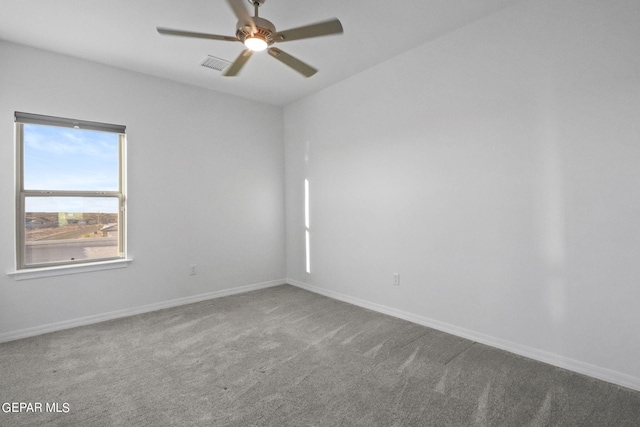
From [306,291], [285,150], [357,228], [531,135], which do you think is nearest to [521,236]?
[531,135]

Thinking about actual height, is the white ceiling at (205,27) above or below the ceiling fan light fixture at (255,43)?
above

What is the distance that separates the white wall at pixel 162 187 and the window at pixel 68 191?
0.11 m

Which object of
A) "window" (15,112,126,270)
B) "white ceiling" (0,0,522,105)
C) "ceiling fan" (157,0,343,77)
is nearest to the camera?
"ceiling fan" (157,0,343,77)

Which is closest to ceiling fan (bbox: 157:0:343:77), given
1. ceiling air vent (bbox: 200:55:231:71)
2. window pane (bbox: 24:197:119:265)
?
ceiling air vent (bbox: 200:55:231:71)

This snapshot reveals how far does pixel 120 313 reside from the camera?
11.5ft

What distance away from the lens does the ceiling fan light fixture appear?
2109 mm

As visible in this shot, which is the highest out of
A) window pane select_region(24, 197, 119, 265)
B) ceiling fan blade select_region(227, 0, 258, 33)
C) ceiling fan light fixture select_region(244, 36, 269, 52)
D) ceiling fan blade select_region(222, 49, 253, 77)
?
ceiling fan blade select_region(222, 49, 253, 77)

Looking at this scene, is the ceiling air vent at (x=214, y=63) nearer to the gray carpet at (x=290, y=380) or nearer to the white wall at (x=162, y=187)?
the white wall at (x=162, y=187)

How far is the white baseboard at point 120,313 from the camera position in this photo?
2.97 meters

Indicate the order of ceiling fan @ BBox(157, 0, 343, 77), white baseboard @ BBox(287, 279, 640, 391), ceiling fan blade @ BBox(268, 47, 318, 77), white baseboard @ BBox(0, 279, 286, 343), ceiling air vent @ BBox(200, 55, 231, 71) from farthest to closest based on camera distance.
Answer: ceiling air vent @ BBox(200, 55, 231, 71), white baseboard @ BBox(0, 279, 286, 343), ceiling fan blade @ BBox(268, 47, 318, 77), white baseboard @ BBox(287, 279, 640, 391), ceiling fan @ BBox(157, 0, 343, 77)

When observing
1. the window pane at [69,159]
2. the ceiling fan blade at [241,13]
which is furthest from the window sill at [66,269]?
the ceiling fan blade at [241,13]

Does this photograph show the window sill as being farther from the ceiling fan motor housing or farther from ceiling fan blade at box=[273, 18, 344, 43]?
ceiling fan blade at box=[273, 18, 344, 43]

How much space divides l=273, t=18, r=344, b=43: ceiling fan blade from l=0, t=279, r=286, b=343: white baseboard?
3258 millimetres

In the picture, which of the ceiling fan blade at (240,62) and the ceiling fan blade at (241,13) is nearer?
the ceiling fan blade at (241,13)
